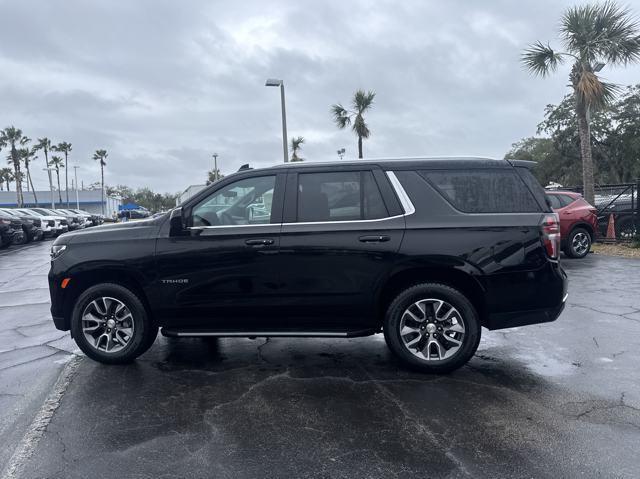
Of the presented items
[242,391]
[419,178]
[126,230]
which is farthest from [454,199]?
[126,230]

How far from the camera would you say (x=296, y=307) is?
4.77 metres

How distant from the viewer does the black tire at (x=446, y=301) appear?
4609 millimetres

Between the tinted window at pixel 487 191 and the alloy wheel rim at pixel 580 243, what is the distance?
908 centimetres

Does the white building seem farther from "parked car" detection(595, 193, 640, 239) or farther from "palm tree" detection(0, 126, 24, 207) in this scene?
"parked car" detection(595, 193, 640, 239)

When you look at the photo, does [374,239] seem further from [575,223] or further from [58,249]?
[575,223]

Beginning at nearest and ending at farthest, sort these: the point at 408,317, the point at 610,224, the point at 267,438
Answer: the point at 267,438, the point at 408,317, the point at 610,224

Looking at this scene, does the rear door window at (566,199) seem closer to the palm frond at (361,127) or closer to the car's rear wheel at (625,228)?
the car's rear wheel at (625,228)

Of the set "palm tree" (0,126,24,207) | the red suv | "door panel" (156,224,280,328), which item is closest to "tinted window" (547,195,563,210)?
the red suv

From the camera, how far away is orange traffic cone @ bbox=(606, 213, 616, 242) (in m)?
15.2

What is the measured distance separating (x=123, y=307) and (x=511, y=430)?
3.64 m

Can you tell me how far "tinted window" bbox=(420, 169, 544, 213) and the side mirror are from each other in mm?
2375

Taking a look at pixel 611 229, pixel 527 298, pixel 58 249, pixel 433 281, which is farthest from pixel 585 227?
pixel 58 249

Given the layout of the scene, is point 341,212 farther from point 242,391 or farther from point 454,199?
point 242,391

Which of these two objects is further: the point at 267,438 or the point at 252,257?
the point at 252,257
